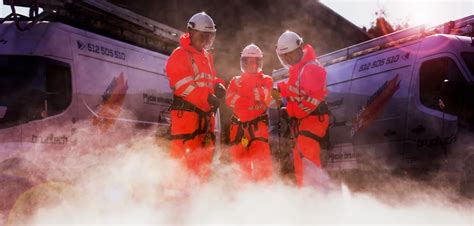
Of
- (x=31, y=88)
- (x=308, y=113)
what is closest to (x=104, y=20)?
(x=31, y=88)

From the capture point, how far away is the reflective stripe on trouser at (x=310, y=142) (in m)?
6.24

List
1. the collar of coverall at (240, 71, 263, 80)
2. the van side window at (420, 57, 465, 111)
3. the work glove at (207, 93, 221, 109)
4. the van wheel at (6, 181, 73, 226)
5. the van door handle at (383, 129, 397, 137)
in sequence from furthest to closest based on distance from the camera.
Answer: the van door handle at (383, 129, 397, 137) → the collar of coverall at (240, 71, 263, 80) → the van side window at (420, 57, 465, 111) → the van wheel at (6, 181, 73, 226) → the work glove at (207, 93, 221, 109)

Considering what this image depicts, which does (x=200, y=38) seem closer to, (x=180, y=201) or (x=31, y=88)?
(x=180, y=201)

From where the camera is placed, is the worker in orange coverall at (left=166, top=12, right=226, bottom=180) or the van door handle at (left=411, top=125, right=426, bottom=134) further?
the van door handle at (left=411, top=125, right=426, bottom=134)

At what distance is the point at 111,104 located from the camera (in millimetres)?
8500

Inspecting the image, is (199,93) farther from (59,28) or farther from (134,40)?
(134,40)

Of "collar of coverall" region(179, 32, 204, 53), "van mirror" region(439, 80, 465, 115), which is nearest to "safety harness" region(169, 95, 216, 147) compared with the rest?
"collar of coverall" region(179, 32, 204, 53)

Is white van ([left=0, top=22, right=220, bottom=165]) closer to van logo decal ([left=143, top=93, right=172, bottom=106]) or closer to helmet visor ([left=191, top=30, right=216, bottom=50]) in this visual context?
van logo decal ([left=143, top=93, right=172, bottom=106])

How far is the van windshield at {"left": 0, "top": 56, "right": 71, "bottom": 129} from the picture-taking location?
7023 mm

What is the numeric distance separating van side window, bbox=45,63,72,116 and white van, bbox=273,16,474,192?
4.48m

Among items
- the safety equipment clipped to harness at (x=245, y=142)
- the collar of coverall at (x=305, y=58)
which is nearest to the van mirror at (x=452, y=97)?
the collar of coverall at (x=305, y=58)

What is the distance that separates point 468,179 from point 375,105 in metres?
2.07

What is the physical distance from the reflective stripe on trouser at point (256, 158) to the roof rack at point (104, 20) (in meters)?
2.94

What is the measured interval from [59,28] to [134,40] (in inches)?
93.8
